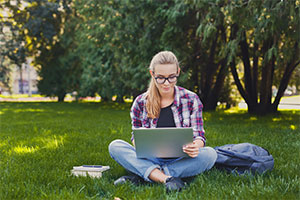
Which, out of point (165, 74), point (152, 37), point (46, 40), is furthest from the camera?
point (46, 40)

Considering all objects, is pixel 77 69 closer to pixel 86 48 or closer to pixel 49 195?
pixel 86 48

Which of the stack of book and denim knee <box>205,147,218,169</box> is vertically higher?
denim knee <box>205,147,218,169</box>

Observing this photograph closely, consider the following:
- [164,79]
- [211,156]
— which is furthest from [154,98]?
[211,156]

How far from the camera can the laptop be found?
9.54ft

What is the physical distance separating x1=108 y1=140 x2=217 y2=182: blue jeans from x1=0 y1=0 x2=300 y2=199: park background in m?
0.14

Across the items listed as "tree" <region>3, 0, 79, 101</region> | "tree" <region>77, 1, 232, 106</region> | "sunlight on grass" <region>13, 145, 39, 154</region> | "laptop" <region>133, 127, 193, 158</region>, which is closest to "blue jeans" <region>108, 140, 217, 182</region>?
"laptop" <region>133, 127, 193, 158</region>

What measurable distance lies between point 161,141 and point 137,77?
836 centimetres

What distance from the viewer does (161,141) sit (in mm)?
2975

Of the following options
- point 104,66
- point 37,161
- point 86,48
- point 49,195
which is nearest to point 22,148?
point 37,161

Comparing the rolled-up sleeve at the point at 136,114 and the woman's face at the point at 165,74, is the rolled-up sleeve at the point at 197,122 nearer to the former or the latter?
the woman's face at the point at 165,74

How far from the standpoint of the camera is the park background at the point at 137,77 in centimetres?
307

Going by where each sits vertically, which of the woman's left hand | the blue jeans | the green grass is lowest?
the green grass

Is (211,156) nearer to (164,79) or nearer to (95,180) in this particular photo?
(164,79)

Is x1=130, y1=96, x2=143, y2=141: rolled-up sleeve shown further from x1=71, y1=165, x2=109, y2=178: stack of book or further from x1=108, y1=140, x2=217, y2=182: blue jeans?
x1=71, y1=165, x2=109, y2=178: stack of book
